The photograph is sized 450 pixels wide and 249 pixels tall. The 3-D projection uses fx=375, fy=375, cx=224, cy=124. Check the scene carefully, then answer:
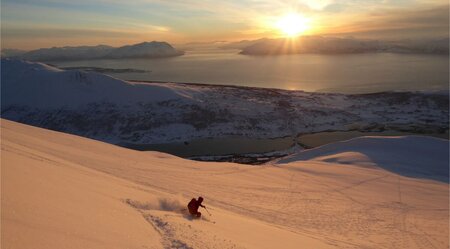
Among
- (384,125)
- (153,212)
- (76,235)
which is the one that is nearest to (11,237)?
(76,235)

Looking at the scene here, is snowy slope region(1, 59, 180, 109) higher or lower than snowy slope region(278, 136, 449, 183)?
higher

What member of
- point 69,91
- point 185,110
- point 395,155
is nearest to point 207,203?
point 395,155

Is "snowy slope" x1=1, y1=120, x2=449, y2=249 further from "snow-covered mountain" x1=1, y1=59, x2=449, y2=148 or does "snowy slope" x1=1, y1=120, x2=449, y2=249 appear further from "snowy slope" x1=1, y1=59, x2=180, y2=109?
"snowy slope" x1=1, y1=59, x2=180, y2=109

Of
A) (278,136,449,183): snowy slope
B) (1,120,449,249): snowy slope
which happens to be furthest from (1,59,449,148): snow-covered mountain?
(1,120,449,249): snowy slope

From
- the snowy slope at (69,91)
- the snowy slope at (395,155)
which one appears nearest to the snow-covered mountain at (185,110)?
the snowy slope at (69,91)

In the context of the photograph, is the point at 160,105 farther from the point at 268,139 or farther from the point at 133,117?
the point at 268,139

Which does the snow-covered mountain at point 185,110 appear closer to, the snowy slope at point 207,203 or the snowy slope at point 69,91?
the snowy slope at point 69,91

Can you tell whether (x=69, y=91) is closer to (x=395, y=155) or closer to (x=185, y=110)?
(x=185, y=110)
